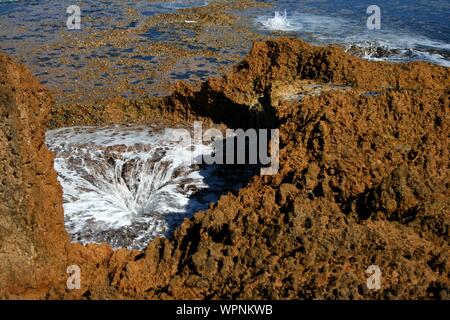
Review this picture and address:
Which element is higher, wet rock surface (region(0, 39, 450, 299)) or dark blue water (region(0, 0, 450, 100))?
dark blue water (region(0, 0, 450, 100))

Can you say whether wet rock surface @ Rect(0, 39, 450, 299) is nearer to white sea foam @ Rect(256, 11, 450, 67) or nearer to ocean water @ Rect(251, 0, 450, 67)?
white sea foam @ Rect(256, 11, 450, 67)

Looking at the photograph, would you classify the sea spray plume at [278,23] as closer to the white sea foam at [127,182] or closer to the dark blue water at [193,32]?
the dark blue water at [193,32]

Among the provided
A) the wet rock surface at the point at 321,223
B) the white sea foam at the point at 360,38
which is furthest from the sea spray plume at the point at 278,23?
the wet rock surface at the point at 321,223

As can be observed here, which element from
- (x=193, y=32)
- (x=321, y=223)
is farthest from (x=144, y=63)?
(x=321, y=223)

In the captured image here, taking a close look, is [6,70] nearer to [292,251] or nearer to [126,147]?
[292,251]

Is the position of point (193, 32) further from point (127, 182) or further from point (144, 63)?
point (127, 182)

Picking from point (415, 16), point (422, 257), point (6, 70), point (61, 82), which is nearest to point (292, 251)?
point (422, 257)

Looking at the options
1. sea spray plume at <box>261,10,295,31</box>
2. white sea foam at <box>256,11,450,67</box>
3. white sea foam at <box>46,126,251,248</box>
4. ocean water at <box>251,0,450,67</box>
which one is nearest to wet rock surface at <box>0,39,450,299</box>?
white sea foam at <box>46,126,251,248</box>
